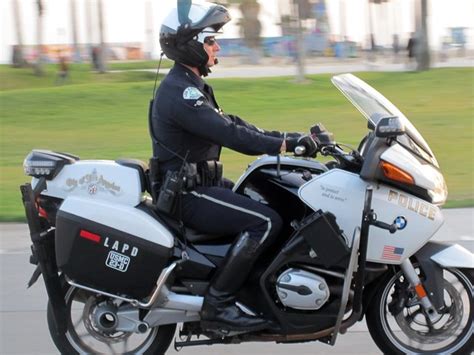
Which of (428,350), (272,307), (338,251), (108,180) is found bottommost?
(428,350)

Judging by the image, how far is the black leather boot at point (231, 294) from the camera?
4.19 metres

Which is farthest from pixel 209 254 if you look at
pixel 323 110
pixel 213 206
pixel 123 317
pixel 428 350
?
pixel 323 110

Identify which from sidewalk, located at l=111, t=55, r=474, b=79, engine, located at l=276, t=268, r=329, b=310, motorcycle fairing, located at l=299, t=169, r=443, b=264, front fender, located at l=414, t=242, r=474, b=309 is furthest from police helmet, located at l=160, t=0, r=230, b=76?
sidewalk, located at l=111, t=55, r=474, b=79

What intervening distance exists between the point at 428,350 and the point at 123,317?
161 cm

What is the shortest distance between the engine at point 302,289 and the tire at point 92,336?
2.25 feet

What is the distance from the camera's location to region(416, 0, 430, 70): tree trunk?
94.2 feet

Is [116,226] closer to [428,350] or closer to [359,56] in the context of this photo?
[428,350]

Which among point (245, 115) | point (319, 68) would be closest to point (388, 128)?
point (245, 115)

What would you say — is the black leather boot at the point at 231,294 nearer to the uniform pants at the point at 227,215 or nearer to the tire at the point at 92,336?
the uniform pants at the point at 227,215

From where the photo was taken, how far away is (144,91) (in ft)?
81.7

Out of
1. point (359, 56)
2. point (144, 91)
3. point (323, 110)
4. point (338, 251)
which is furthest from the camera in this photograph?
point (359, 56)

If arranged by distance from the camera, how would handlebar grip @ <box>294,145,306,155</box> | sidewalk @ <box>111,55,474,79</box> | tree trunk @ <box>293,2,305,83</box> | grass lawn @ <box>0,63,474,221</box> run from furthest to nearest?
sidewalk @ <box>111,55,474,79</box>
tree trunk @ <box>293,2,305,83</box>
grass lawn @ <box>0,63,474,221</box>
handlebar grip @ <box>294,145,306,155</box>

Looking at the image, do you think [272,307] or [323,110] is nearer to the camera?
[272,307]

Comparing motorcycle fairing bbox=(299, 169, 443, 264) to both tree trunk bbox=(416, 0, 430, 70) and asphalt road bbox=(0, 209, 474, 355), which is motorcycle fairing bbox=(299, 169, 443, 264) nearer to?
asphalt road bbox=(0, 209, 474, 355)
